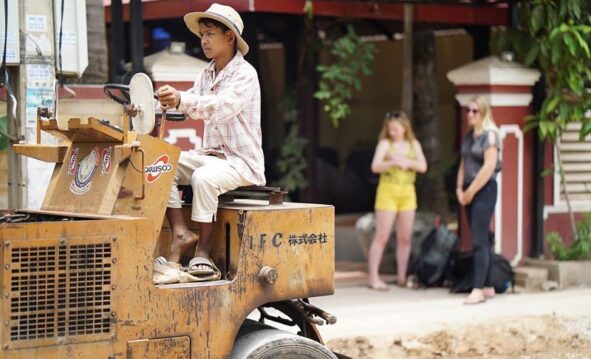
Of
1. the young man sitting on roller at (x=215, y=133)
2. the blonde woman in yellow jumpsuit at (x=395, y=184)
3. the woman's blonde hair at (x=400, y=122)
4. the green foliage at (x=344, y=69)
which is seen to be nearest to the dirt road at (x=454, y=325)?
the blonde woman in yellow jumpsuit at (x=395, y=184)

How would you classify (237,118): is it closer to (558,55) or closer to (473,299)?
(473,299)

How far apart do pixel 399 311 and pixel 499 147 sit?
5.93 ft

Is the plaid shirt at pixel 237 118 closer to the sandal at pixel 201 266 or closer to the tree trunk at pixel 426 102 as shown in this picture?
the sandal at pixel 201 266

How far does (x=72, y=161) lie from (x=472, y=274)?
551 cm

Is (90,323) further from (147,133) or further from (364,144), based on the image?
(364,144)

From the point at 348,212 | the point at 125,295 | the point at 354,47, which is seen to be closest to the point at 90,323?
the point at 125,295

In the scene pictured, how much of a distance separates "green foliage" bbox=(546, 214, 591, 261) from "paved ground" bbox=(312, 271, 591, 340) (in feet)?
1.25

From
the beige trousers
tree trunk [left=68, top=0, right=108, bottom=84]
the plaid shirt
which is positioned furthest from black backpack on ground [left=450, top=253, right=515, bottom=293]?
the beige trousers

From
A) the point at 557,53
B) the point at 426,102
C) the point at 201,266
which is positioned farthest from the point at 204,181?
the point at 426,102

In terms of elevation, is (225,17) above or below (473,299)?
above

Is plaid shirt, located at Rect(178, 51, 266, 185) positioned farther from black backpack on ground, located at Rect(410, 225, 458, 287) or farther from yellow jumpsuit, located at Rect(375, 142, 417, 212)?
black backpack on ground, located at Rect(410, 225, 458, 287)

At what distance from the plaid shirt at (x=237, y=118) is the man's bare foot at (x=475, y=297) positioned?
4355mm

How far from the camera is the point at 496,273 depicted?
10.6m

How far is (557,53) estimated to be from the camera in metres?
10.8
